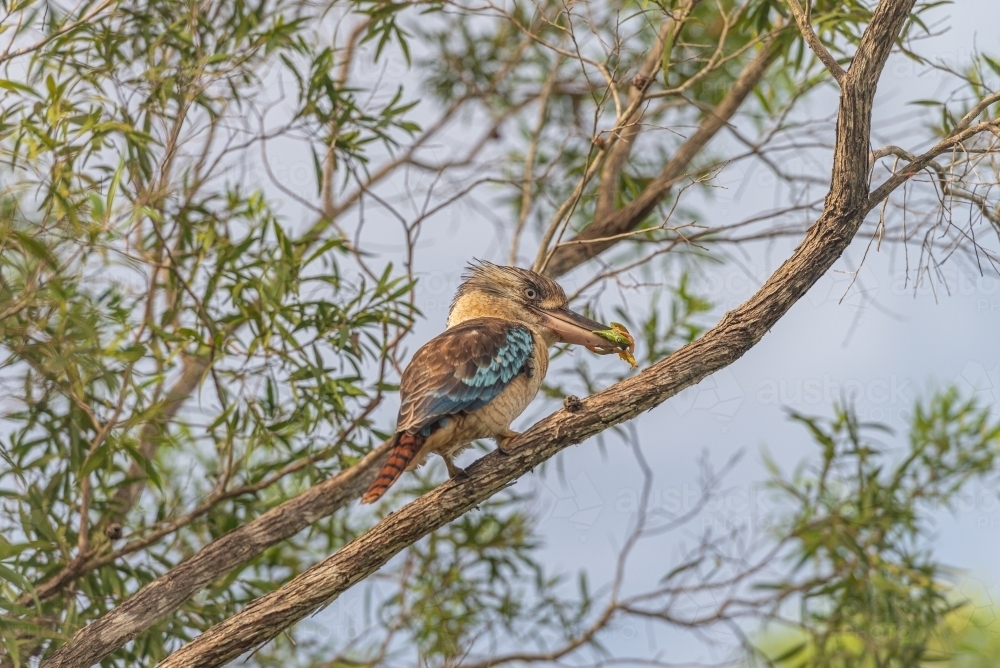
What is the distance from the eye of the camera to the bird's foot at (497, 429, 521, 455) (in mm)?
3516

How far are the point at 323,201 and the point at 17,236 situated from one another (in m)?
2.93

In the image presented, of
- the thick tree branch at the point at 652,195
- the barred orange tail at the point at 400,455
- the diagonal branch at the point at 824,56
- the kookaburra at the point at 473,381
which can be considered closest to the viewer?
the diagonal branch at the point at 824,56

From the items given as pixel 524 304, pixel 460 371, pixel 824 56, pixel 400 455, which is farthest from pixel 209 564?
pixel 824 56

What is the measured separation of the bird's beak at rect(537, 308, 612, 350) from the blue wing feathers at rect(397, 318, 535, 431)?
1.02 ft

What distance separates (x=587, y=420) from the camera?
3.46 m

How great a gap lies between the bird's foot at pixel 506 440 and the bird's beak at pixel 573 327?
0.72 metres

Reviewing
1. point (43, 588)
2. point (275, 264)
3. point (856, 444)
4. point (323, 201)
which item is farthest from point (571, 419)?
point (323, 201)

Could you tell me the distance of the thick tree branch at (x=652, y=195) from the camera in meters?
5.70

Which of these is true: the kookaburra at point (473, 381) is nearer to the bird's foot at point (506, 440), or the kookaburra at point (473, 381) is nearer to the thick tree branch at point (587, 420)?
the bird's foot at point (506, 440)

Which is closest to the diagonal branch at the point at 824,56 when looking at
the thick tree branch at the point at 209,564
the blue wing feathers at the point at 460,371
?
the blue wing feathers at the point at 460,371

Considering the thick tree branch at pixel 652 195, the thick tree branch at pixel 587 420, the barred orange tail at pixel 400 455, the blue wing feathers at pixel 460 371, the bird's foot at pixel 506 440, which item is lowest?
the thick tree branch at pixel 587 420

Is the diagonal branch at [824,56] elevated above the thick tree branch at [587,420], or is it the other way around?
the diagonal branch at [824,56]

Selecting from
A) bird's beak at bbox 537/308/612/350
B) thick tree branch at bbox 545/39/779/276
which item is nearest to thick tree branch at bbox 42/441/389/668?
bird's beak at bbox 537/308/612/350

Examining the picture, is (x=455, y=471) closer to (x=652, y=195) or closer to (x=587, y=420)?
(x=587, y=420)
